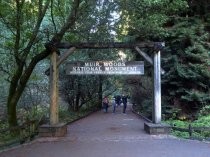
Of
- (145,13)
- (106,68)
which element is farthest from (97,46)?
(145,13)

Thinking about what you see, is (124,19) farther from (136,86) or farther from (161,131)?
(136,86)

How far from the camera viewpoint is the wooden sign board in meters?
17.9

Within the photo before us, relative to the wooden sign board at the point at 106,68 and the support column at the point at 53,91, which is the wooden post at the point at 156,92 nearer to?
the wooden sign board at the point at 106,68

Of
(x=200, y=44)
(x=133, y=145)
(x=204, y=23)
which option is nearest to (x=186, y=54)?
(x=200, y=44)

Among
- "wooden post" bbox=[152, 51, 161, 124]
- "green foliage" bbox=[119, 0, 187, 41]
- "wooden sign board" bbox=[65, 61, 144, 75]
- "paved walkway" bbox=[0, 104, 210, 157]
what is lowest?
"paved walkway" bbox=[0, 104, 210, 157]

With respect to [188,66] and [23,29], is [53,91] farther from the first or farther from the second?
[188,66]

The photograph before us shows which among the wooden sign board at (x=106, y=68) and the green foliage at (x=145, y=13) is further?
the wooden sign board at (x=106, y=68)

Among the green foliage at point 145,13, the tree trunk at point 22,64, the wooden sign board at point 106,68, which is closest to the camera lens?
the tree trunk at point 22,64

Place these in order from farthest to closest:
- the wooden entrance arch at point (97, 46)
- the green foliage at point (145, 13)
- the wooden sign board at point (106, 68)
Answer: the wooden sign board at point (106, 68) < the green foliage at point (145, 13) < the wooden entrance arch at point (97, 46)

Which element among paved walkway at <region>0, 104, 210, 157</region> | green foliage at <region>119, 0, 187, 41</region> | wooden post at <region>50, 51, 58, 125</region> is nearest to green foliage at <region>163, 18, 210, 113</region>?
green foliage at <region>119, 0, 187, 41</region>

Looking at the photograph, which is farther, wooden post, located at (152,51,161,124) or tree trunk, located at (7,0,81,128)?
wooden post, located at (152,51,161,124)

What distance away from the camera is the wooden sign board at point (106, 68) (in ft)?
58.6

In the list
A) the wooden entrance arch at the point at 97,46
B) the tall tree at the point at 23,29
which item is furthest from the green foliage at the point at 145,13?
the tall tree at the point at 23,29

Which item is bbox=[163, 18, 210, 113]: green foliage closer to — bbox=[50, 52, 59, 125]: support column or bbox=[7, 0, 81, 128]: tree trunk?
bbox=[50, 52, 59, 125]: support column
